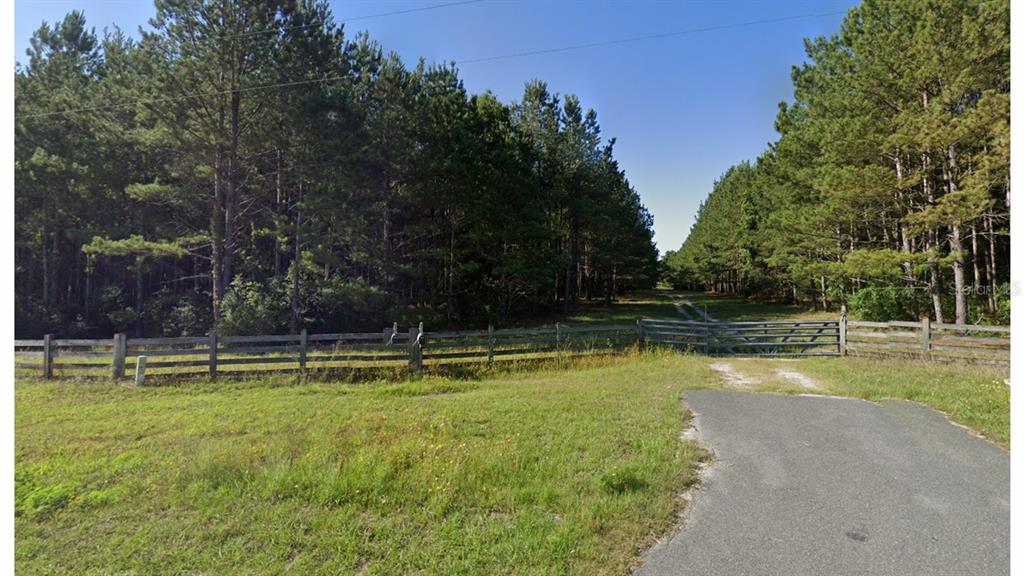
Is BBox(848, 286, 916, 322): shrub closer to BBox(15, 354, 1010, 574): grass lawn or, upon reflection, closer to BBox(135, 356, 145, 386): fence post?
BBox(15, 354, 1010, 574): grass lawn

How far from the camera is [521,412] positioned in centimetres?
684

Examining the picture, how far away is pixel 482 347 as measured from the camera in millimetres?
12461

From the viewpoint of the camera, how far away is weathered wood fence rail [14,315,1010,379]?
10.3m

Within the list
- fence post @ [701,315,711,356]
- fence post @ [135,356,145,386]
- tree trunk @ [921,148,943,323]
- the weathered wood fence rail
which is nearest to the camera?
fence post @ [135,356,145,386]

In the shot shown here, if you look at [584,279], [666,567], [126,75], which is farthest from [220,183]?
[584,279]

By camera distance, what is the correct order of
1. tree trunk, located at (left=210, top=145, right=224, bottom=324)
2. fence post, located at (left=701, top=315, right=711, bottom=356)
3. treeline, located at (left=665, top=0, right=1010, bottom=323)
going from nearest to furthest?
treeline, located at (left=665, top=0, right=1010, bottom=323) → fence post, located at (left=701, top=315, right=711, bottom=356) → tree trunk, located at (left=210, top=145, right=224, bottom=324)

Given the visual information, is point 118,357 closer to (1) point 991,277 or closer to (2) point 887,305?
(2) point 887,305

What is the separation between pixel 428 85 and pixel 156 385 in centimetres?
1822

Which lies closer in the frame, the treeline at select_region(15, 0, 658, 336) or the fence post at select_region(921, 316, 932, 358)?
the fence post at select_region(921, 316, 932, 358)

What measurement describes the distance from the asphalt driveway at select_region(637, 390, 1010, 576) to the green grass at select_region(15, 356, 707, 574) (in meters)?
0.42

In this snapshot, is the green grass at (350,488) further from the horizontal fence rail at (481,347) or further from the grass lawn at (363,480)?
the horizontal fence rail at (481,347)

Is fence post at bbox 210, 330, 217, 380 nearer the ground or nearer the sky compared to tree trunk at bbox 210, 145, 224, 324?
nearer the ground

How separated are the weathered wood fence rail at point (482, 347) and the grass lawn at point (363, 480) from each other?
224 cm

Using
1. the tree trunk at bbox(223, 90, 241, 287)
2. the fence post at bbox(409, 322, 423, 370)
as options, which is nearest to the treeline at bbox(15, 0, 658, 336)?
the tree trunk at bbox(223, 90, 241, 287)
